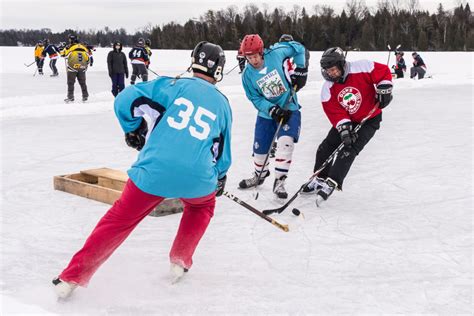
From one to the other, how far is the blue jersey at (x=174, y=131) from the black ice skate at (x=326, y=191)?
183 centimetres

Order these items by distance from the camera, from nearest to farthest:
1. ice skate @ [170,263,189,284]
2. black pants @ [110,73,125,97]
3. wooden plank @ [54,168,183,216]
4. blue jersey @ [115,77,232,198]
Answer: blue jersey @ [115,77,232,198] < ice skate @ [170,263,189,284] < wooden plank @ [54,168,183,216] < black pants @ [110,73,125,97]

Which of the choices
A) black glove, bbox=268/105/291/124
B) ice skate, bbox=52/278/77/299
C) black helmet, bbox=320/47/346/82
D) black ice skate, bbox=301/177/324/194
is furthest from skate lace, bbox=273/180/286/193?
ice skate, bbox=52/278/77/299

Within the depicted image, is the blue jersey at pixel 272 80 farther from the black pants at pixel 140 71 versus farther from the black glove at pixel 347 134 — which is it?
the black pants at pixel 140 71

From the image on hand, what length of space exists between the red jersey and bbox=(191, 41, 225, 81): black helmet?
1.76 m

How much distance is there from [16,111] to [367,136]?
6462mm

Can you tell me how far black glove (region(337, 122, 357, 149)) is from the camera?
3.91m

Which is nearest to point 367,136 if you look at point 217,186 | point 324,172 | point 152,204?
point 324,172

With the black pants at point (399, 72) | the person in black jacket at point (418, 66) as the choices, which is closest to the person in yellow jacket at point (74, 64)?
the black pants at point (399, 72)

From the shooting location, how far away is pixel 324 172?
434cm

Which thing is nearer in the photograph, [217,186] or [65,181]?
[217,186]

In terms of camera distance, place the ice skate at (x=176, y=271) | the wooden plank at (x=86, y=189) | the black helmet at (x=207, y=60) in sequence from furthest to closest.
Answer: the wooden plank at (x=86, y=189) < the ice skate at (x=176, y=271) < the black helmet at (x=207, y=60)

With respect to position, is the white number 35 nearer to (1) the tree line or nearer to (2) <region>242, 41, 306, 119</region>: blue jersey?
(2) <region>242, 41, 306, 119</region>: blue jersey

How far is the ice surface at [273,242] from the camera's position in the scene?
95.6 inches

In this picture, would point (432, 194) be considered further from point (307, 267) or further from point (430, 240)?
point (307, 267)
